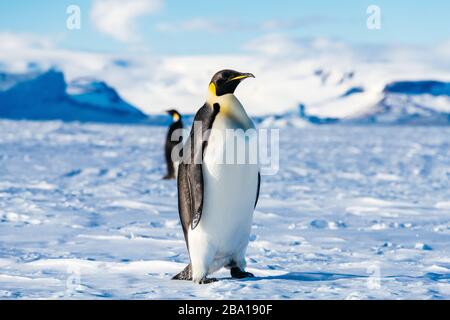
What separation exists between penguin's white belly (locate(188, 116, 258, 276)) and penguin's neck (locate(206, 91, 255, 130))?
117mm

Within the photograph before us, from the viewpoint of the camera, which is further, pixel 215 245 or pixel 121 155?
pixel 121 155

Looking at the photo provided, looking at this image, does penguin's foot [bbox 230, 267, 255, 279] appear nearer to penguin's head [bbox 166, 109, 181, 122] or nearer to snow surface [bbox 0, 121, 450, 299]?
snow surface [bbox 0, 121, 450, 299]

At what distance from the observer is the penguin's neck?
3254 mm

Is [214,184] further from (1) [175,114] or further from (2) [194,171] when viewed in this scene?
(1) [175,114]

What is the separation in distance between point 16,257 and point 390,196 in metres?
5.46

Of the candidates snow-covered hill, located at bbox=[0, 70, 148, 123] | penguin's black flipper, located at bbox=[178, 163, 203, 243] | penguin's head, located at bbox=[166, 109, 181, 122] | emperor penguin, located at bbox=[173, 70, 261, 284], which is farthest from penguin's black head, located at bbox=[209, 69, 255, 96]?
snow-covered hill, located at bbox=[0, 70, 148, 123]

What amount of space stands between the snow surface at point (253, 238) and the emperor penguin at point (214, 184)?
179 millimetres

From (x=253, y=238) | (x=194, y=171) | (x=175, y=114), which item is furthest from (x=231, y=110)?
(x=175, y=114)

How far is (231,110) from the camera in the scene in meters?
3.28

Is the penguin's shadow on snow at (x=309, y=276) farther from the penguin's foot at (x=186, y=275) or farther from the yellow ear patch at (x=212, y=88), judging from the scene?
the yellow ear patch at (x=212, y=88)

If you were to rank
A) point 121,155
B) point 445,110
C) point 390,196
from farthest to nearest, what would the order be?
point 445,110
point 121,155
point 390,196
